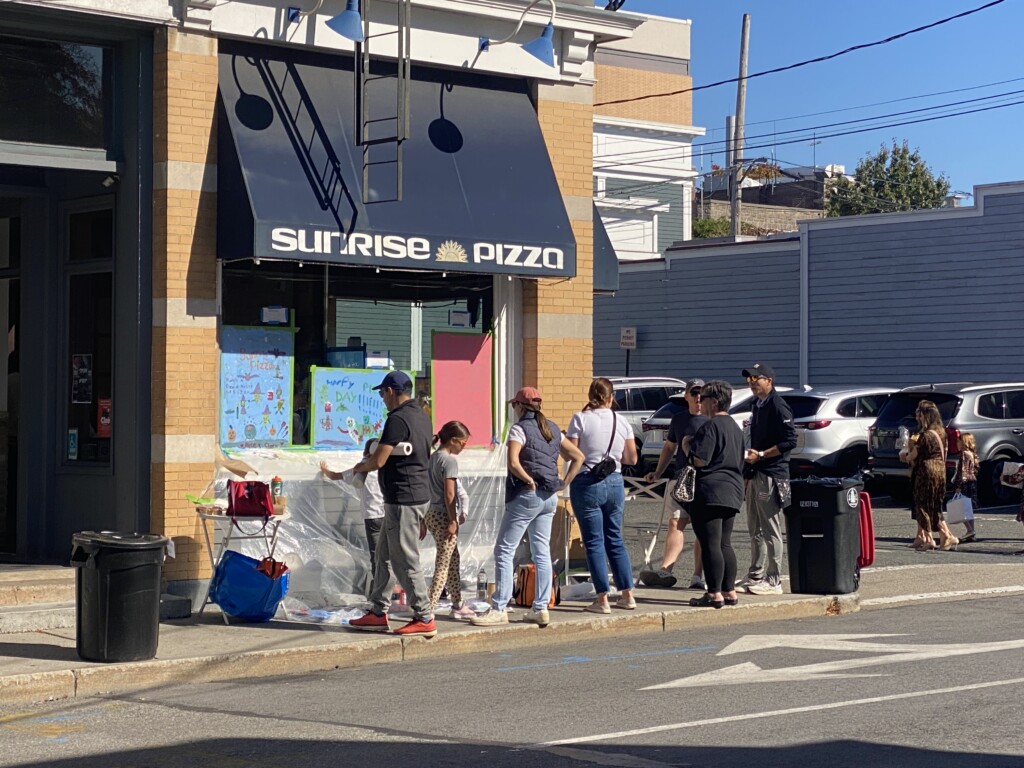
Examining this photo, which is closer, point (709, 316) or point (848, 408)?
point (848, 408)

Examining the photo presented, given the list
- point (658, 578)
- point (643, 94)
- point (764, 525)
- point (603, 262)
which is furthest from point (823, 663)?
point (643, 94)

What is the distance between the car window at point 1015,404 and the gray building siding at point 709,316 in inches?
393

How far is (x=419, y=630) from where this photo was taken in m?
10.9

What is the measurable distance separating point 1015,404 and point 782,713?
16.0 metres

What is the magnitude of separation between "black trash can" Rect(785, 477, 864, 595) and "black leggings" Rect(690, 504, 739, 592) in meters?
1.02

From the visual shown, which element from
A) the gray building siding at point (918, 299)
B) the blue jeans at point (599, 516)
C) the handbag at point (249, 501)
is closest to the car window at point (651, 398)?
the gray building siding at point (918, 299)

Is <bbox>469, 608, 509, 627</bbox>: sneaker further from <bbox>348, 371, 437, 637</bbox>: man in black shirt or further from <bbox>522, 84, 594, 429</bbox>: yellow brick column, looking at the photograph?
<bbox>522, 84, 594, 429</bbox>: yellow brick column

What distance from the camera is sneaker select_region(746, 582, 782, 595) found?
13.1 metres

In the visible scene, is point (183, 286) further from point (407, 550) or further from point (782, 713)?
point (782, 713)

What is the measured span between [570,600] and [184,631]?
355 cm

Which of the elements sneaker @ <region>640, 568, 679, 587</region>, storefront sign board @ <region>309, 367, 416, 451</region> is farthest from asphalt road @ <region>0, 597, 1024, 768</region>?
storefront sign board @ <region>309, 367, 416, 451</region>

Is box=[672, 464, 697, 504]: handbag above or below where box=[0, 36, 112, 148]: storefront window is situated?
below

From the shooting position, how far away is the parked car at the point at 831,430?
75.2ft

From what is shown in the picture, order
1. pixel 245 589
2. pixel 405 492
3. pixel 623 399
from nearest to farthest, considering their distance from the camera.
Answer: pixel 405 492 < pixel 245 589 < pixel 623 399
